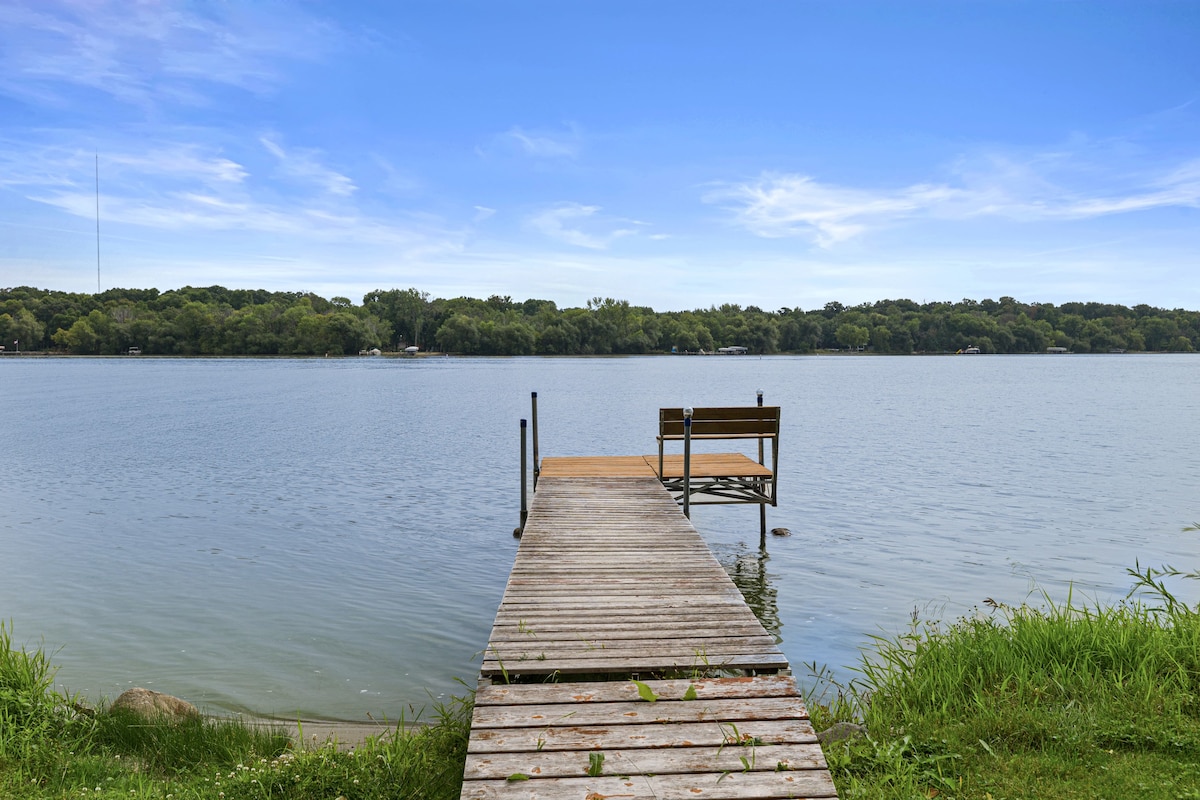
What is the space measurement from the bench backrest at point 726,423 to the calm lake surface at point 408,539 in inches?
74.2

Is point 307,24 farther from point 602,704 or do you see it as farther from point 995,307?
point 995,307

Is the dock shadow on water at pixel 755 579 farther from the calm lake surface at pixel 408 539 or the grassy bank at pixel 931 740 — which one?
the grassy bank at pixel 931 740

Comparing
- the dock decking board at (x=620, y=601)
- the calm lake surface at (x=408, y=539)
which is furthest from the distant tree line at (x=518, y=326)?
the dock decking board at (x=620, y=601)

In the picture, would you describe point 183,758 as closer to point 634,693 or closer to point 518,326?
point 634,693

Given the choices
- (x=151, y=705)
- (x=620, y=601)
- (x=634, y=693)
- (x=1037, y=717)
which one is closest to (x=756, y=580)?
(x=620, y=601)

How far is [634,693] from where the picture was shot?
4504 millimetres

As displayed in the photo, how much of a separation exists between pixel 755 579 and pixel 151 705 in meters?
7.49

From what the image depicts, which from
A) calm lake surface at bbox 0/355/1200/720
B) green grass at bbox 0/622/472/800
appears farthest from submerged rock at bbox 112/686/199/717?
calm lake surface at bbox 0/355/1200/720

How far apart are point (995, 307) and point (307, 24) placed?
177737 mm

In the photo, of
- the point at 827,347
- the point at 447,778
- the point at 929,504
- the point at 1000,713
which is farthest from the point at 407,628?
Answer: the point at 827,347

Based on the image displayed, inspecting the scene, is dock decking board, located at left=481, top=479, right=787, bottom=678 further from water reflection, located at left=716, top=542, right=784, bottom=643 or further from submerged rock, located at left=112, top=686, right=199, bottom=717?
submerged rock, located at left=112, top=686, right=199, bottom=717

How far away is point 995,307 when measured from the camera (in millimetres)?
183125

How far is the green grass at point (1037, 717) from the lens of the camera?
4156mm

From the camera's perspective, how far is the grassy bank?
14.0 ft
